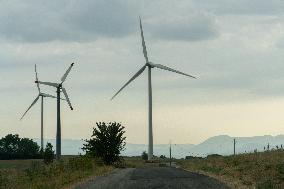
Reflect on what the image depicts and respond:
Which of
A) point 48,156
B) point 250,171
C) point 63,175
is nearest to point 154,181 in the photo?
point 250,171

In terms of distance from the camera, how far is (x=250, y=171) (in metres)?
38.4

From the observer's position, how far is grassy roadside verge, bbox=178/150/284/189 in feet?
111

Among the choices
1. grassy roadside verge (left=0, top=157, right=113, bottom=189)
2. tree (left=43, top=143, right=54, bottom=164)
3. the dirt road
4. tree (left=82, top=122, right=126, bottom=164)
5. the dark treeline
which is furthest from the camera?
the dark treeline

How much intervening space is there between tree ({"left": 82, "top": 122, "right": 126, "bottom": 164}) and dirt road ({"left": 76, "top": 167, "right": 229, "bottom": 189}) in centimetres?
1655

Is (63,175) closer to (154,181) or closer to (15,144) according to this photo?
(154,181)

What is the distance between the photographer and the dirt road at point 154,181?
1248 inches

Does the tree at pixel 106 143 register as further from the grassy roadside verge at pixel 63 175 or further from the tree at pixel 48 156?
the tree at pixel 48 156

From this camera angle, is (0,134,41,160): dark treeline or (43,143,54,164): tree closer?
(43,143,54,164): tree

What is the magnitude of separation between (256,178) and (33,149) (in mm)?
136000

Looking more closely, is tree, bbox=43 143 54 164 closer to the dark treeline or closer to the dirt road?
the dirt road

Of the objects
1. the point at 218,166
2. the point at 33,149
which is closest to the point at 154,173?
the point at 218,166

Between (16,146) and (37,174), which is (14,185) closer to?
(37,174)

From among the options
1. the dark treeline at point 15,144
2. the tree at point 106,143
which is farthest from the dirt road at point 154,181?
the dark treeline at point 15,144

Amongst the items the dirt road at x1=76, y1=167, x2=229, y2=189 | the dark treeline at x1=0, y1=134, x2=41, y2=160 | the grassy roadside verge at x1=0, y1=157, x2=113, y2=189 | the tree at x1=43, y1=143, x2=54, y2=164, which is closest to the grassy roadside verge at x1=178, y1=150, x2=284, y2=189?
the dirt road at x1=76, y1=167, x2=229, y2=189
